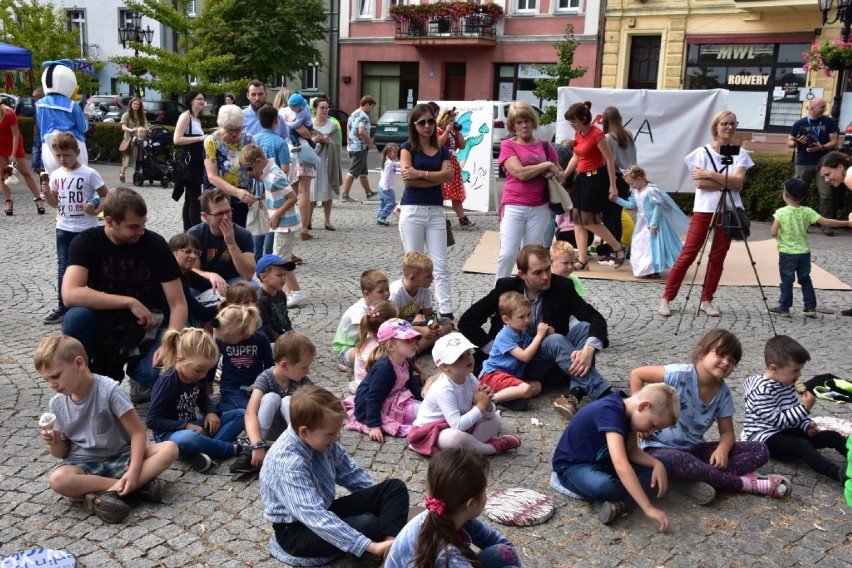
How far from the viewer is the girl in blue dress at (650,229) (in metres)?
9.59

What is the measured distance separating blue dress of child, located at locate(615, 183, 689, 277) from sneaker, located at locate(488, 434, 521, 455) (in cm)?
517

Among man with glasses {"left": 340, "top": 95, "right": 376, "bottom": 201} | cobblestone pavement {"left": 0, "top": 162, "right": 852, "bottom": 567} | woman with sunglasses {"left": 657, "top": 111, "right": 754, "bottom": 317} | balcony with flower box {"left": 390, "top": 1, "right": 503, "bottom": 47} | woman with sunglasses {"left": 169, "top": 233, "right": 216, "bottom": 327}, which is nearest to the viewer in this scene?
cobblestone pavement {"left": 0, "top": 162, "right": 852, "bottom": 567}

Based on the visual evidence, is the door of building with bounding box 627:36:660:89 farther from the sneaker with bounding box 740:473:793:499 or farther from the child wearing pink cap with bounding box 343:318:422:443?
the sneaker with bounding box 740:473:793:499

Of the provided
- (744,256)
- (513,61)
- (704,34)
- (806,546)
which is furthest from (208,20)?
(806,546)

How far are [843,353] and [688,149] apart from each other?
645 cm

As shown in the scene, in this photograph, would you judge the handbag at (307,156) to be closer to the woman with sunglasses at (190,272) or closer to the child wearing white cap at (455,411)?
the woman with sunglasses at (190,272)

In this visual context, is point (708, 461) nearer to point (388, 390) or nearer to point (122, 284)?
point (388, 390)

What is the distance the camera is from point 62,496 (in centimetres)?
423

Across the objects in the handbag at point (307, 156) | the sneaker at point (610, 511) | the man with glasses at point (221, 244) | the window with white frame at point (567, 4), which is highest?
the window with white frame at point (567, 4)

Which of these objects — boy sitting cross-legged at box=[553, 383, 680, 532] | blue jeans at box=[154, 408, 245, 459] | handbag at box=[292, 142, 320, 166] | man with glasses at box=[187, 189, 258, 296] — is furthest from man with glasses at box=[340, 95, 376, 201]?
boy sitting cross-legged at box=[553, 383, 680, 532]

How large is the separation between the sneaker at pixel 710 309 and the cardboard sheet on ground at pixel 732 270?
1.29 m

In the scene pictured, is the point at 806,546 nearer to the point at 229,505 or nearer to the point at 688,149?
the point at 229,505

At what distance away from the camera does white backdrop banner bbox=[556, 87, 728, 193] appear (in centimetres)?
1282

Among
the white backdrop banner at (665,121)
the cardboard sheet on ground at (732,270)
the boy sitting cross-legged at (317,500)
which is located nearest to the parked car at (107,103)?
the white backdrop banner at (665,121)
